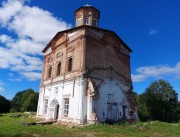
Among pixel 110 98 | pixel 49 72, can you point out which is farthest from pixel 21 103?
pixel 110 98

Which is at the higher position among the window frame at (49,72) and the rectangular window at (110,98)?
the window frame at (49,72)

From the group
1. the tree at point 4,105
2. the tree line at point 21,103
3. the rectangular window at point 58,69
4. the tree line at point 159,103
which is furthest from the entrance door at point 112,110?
the tree at point 4,105

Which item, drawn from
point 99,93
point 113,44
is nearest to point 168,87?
point 113,44

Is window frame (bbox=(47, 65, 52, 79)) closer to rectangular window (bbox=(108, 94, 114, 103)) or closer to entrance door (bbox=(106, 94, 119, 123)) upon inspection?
rectangular window (bbox=(108, 94, 114, 103))

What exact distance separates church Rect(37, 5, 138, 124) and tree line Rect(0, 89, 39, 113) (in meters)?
28.5

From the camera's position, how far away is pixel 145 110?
118 feet

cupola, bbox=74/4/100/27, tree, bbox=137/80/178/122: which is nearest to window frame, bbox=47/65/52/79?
cupola, bbox=74/4/100/27

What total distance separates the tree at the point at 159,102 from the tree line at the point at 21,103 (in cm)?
3013

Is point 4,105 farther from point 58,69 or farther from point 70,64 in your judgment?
point 70,64

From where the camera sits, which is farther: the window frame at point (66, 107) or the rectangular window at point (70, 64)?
the rectangular window at point (70, 64)

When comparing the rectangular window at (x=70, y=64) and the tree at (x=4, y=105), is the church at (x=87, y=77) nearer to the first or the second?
the rectangular window at (x=70, y=64)

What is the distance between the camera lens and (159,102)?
3784 cm

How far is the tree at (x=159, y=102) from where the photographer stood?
36531 mm

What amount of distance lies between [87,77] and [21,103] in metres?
47.8
